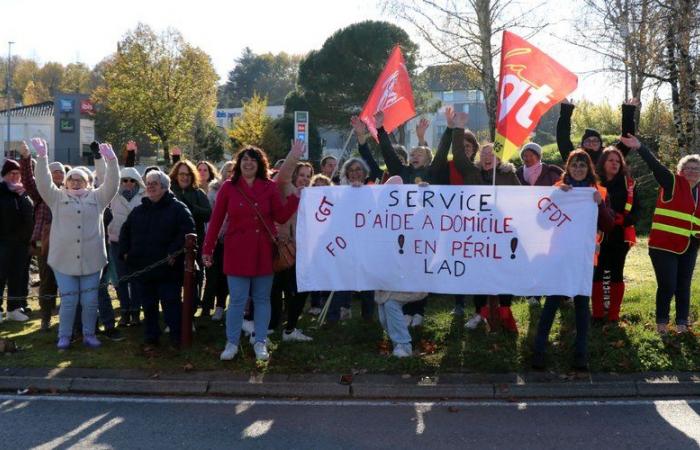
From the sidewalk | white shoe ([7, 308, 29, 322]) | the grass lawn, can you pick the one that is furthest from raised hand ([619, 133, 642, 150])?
white shoe ([7, 308, 29, 322])

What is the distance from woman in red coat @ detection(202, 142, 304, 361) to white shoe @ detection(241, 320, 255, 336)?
721 millimetres

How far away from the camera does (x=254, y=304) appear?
666 centimetres

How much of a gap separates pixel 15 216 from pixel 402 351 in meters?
5.18

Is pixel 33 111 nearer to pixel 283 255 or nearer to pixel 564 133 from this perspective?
pixel 283 255

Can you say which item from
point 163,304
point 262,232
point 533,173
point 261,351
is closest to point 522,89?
point 533,173

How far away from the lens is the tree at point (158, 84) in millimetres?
42500

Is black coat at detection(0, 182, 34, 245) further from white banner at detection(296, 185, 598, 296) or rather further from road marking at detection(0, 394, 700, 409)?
white banner at detection(296, 185, 598, 296)

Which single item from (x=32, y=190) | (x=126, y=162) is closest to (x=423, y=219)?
(x=126, y=162)

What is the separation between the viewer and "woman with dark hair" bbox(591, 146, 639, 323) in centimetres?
723

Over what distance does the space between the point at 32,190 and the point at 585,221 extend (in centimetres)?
616

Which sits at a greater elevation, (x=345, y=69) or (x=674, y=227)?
(x=345, y=69)

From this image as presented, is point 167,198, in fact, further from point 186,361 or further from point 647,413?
point 647,413

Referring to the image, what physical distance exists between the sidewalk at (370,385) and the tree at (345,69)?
109 feet

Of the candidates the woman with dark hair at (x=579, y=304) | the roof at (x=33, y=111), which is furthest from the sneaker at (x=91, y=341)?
the roof at (x=33, y=111)
